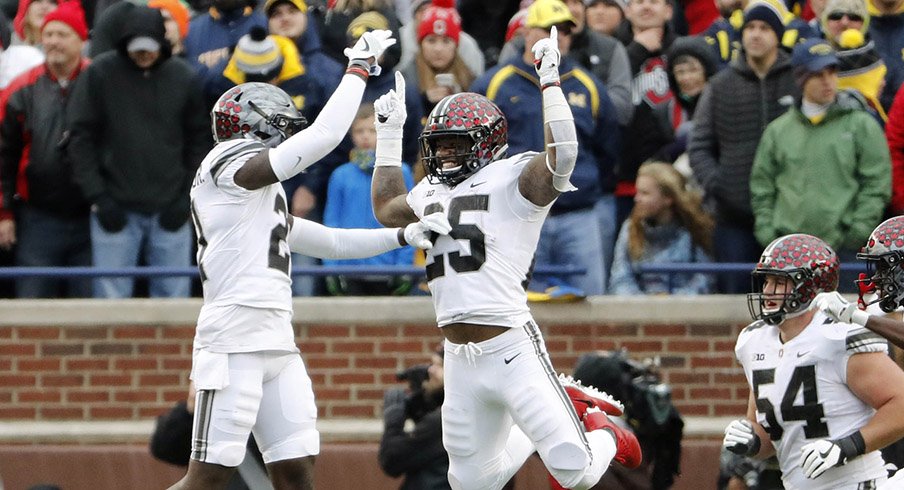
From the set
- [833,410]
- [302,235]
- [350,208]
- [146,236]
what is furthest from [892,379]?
[146,236]

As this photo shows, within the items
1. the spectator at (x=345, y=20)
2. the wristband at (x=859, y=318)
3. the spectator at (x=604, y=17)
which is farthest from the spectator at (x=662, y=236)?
the wristband at (x=859, y=318)

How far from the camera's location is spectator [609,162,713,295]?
11109mm

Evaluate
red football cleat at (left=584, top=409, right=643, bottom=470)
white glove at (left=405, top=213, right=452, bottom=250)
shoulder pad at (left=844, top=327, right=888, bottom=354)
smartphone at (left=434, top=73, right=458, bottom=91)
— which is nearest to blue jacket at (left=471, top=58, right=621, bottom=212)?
smartphone at (left=434, top=73, right=458, bottom=91)

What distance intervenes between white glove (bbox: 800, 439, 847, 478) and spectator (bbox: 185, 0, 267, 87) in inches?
194

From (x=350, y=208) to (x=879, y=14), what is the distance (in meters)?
3.39

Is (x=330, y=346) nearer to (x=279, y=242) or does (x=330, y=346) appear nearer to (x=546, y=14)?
(x=546, y=14)

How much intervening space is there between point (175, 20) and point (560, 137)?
4560 millimetres

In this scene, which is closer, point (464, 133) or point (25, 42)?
point (464, 133)

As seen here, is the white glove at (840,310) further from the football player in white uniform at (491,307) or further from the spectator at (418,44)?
the spectator at (418,44)

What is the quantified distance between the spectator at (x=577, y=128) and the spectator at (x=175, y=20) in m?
1.93

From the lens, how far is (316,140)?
8.32 metres

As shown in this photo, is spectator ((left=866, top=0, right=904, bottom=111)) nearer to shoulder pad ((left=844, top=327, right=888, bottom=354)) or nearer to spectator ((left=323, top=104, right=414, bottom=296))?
spectator ((left=323, top=104, right=414, bottom=296))

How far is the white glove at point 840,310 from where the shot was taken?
7664 millimetres

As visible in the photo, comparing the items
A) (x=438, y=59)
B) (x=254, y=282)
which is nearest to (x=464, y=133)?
(x=254, y=282)
